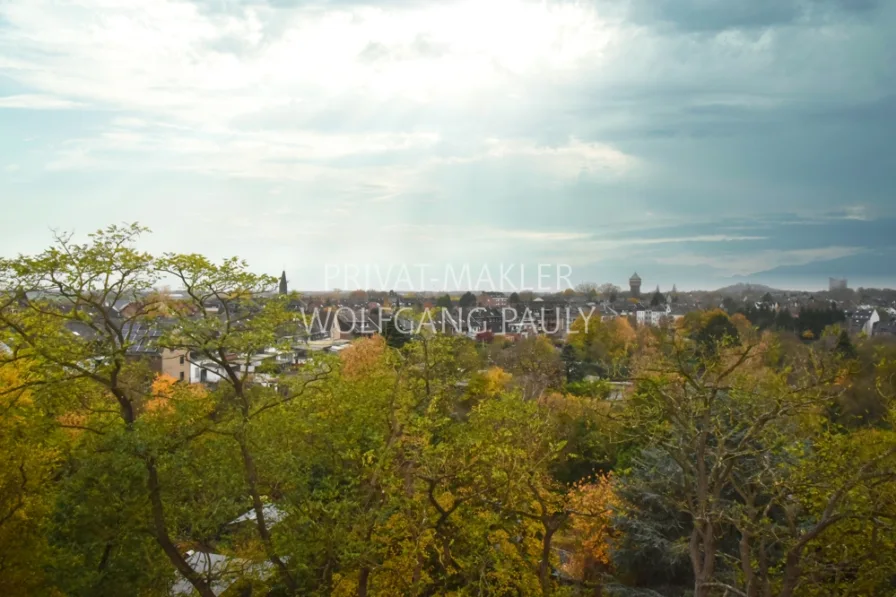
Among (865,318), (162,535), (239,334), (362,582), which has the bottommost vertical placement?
(362,582)

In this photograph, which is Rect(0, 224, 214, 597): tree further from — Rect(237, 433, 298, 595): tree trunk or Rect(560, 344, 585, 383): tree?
Rect(560, 344, 585, 383): tree

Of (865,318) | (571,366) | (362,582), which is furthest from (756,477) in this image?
(865,318)

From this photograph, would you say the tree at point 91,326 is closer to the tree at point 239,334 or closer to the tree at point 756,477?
the tree at point 239,334

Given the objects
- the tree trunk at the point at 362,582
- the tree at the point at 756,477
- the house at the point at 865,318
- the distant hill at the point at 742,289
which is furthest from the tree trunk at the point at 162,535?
the distant hill at the point at 742,289

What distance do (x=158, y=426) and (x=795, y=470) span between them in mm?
8701

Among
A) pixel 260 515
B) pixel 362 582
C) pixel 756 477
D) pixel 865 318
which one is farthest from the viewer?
pixel 865 318

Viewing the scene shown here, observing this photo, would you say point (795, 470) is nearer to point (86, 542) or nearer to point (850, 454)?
point (850, 454)

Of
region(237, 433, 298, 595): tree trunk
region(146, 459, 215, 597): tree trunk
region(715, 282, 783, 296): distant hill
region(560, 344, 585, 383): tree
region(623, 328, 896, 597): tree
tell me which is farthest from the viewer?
region(715, 282, 783, 296): distant hill

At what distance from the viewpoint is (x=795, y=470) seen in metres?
8.34

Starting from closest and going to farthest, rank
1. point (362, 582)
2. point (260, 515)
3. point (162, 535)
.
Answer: point (162, 535) < point (362, 582) < point (260, 515)

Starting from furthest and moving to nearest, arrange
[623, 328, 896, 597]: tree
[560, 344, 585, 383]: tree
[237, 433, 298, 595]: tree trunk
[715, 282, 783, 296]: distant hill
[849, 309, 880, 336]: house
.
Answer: [715, 282, 783, 296]: distant hill < [849, 309, 880, 336]: house < [560, 344, 585, 383]: tree < [237, 433, 298, 595]: tree trunk < [623, 328, 896, 597]: tree

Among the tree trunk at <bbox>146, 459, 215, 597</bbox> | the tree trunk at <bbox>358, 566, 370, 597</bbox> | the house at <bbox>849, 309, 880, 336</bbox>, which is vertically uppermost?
the house at <bbox>849, 309, 880, 336</bbox>

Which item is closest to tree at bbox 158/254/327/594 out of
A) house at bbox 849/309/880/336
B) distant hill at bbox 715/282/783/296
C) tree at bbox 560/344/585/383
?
tree at bbox 560/344/585/383

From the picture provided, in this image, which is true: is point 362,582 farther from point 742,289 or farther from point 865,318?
point 742,289
